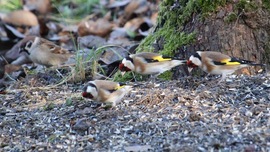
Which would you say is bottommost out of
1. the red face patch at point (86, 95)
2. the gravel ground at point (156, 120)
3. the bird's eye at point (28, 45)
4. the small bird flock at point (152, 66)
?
the gravel ground at point (156, 120)

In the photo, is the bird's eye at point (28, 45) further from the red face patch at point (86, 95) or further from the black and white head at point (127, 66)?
the red face patch at point (86, 95)

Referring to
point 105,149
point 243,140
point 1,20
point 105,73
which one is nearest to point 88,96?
point 105,149

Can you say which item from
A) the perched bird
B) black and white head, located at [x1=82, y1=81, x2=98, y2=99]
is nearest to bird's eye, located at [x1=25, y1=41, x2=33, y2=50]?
Result: the perched bird

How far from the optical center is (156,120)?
5906mm

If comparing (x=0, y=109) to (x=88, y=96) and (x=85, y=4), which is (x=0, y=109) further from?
(x=85, y=4)

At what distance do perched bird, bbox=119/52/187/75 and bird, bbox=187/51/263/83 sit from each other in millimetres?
291

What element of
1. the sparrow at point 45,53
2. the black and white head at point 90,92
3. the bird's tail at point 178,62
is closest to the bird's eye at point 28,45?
the sparrow at point 45,53

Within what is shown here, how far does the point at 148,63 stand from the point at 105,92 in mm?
1004

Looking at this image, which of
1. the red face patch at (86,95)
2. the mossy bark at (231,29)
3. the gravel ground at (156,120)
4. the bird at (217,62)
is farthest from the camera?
the mossy bark at (231,29)

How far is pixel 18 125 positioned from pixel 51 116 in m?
0.32

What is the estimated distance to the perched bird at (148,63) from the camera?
713cm

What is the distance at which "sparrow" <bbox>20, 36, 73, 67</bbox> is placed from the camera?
1023 cm

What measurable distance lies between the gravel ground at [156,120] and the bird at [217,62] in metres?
0.11

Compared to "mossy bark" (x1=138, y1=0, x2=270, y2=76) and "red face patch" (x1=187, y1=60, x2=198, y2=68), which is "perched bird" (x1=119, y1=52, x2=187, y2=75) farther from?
"mossy bark" (x1=138, y1=0, x2=270, y2=76)
